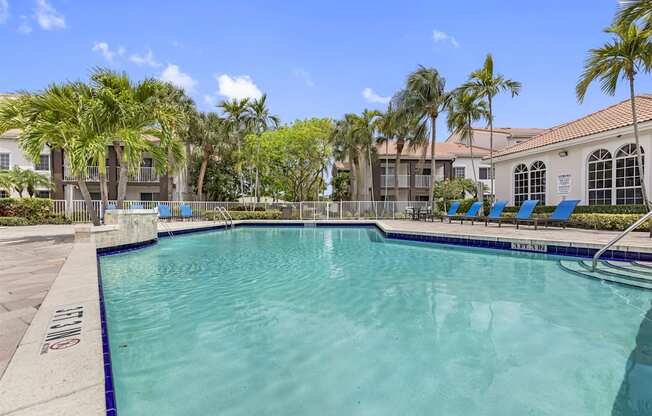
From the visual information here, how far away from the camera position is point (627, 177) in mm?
11406

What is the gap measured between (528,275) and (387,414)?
478 centimetres

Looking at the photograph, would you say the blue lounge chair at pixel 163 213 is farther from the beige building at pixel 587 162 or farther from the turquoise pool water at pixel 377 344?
the beige building at pixel 587 162

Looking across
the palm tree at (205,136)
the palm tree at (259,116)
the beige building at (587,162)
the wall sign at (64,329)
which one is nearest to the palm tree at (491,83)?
the beige building at (587,162)

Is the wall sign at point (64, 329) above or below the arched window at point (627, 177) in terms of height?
below

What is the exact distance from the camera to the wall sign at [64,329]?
6.79 ft

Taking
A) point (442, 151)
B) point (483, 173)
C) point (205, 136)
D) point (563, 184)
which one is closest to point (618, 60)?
point (563, 184)

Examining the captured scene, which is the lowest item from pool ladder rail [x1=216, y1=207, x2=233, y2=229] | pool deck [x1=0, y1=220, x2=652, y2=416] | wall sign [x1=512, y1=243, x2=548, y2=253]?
wall sign [x1=512, y1=243, x2=548, y2=253]

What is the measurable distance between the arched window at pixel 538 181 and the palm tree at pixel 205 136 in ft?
64.5

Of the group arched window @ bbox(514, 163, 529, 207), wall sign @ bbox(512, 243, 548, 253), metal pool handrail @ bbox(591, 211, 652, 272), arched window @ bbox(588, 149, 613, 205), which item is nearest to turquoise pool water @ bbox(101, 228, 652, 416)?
metal pool handrail @ bbox(591, 211, 652, 272)

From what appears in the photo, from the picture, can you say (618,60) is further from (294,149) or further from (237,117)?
(237,117)

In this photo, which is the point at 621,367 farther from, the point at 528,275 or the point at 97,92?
the point at 97,92

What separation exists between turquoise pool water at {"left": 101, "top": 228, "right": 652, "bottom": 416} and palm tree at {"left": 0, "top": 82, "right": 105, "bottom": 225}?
4562mm

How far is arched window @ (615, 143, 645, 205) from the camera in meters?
11.1

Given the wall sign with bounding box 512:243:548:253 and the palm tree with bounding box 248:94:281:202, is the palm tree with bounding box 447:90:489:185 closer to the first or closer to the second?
the wall sign with bounding box 512:243:548:253
